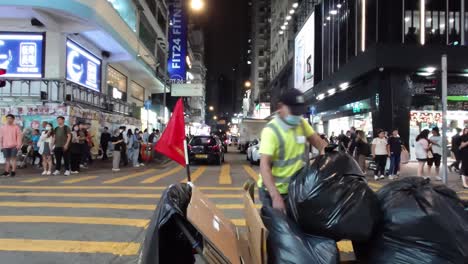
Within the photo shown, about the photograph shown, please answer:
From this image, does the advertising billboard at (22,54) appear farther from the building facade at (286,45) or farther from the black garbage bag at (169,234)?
the building facade at (286,45)

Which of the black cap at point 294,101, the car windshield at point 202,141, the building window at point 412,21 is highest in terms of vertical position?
the building window at point 412,21

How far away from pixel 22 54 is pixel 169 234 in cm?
1904

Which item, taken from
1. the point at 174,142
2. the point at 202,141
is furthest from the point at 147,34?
the point at 174,142

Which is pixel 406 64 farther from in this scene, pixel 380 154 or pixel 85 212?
pixel 85 212

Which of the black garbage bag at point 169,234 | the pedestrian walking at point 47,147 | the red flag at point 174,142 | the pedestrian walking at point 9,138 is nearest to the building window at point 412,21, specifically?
the pedestrian walking at point 47,147

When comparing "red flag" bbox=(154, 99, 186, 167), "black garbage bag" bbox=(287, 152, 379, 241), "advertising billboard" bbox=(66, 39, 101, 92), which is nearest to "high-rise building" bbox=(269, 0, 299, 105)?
"advertising billboard" bbox=(66, 39, 101, 92)

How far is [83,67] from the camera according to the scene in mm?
21750

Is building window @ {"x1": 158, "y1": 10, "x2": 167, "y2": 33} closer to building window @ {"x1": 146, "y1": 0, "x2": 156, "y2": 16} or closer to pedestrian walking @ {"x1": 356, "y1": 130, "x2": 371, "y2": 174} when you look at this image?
building window @ {"x1": 146, "y1": 0, "x2": 156, "y2": 16}

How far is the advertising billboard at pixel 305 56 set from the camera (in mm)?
35031

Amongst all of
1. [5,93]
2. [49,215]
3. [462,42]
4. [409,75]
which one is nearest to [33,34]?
[5,93]

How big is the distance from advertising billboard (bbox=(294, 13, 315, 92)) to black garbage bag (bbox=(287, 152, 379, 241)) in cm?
3271

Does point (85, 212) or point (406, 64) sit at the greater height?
point (406, 64)

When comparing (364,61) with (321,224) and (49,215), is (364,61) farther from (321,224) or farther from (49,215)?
(321,224)

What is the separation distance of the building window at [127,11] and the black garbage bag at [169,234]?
76.0ft
